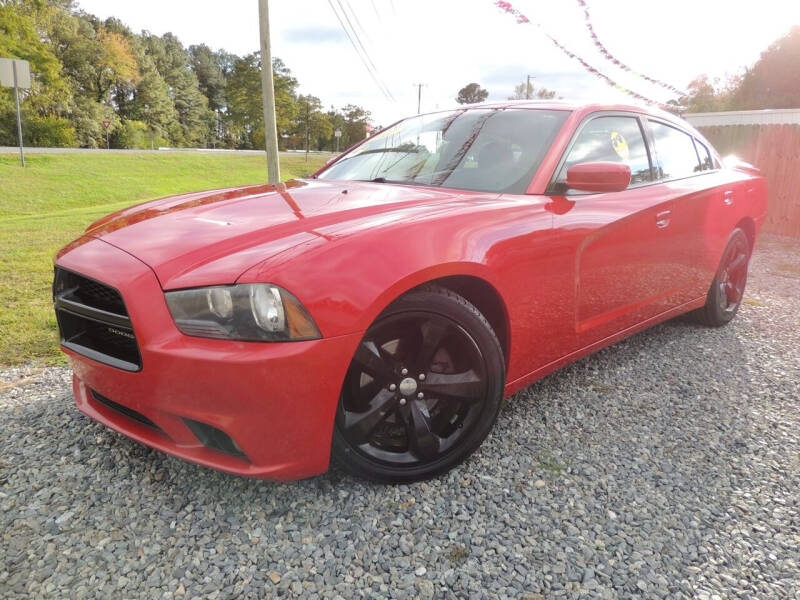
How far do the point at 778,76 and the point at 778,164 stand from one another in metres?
25.6

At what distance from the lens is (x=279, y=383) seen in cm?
176

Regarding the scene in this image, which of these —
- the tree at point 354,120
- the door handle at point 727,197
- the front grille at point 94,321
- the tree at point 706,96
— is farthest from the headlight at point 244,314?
the tree at point 354,120

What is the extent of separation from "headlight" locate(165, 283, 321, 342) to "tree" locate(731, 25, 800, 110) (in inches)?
1353

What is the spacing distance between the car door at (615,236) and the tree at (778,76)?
105 feet

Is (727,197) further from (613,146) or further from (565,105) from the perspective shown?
(565,105)

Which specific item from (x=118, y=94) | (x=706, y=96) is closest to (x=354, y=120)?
(x=118, y=94)

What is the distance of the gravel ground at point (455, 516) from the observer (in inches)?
69.7

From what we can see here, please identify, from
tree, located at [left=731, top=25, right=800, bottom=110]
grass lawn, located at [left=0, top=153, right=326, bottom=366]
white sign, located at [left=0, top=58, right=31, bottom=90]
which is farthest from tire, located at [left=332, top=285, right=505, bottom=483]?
tree, located at [left=731, top=25, right=800, bottom=110]

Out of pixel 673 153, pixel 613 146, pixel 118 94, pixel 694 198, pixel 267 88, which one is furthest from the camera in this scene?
pixel 118 94

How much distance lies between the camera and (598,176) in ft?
8.14

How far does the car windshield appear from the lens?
2723mm

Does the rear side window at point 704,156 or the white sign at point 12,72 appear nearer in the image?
the rear side window at point 704,156

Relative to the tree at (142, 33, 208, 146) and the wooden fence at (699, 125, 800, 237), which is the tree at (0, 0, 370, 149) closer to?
the tree at (142, 33, 208, 146)

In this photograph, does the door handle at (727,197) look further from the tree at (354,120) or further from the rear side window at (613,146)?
the tree at (354,120)
